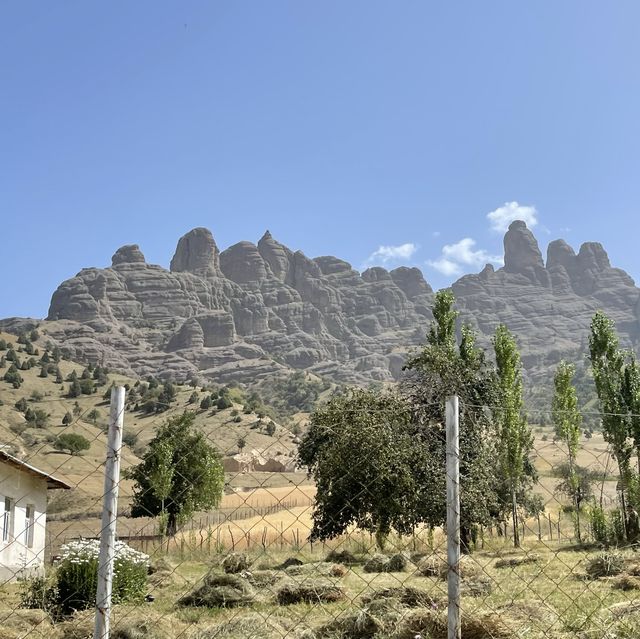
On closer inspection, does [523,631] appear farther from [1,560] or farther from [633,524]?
[633,524]

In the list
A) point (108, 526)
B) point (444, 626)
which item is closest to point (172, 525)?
point (444, 626)

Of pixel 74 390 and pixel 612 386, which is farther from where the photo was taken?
pixel 74 390

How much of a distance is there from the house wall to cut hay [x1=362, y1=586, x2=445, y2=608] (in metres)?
14.3

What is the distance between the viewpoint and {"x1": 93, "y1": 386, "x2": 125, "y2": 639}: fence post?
15.7 feet

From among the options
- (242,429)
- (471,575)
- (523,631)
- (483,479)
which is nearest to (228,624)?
(523,631)

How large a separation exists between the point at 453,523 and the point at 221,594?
7520mm

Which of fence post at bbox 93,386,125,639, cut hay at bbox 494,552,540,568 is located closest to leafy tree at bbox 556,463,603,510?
cut hay at bbox 494,552,540,568

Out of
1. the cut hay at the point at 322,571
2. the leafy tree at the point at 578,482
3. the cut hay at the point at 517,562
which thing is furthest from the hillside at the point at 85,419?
the cut hay at the point at 322,571

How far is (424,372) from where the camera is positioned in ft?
90.2

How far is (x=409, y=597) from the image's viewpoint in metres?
8.42

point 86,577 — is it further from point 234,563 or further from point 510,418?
point 510,418

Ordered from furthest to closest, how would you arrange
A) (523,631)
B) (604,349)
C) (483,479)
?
(604,349)
(483,479)
(523,631)

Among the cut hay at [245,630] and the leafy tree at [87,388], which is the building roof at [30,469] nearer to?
the cut hay at [245,630]

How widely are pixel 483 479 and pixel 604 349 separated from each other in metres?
9.81
